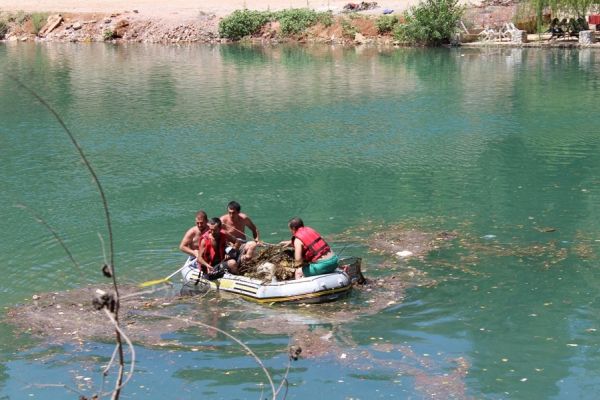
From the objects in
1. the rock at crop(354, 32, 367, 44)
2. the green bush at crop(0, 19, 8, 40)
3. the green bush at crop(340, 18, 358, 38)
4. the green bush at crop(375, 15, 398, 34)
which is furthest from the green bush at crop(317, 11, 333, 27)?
the green bush at crop(0, 19, 8, 40)

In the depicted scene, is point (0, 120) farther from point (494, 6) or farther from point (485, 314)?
point (494, 6)

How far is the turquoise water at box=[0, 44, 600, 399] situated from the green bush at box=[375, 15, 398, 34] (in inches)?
571

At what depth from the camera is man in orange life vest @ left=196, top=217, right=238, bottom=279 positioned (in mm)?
15680

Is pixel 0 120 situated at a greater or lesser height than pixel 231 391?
greater

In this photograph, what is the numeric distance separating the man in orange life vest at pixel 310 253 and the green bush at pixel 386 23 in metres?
48.2

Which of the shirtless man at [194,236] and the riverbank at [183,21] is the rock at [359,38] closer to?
the riverbank at [183,21]

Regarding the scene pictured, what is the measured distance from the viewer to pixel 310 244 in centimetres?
1485

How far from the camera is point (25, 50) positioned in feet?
205

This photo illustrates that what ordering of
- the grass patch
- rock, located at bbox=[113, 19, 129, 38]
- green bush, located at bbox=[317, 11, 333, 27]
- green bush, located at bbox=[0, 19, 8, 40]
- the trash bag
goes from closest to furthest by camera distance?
the trash bag → green bush, located at bbox=[317, 11, 333, 27] → the grass patch → rock, located at bbox=[113, 19, 129, 38] → green bush, located at bbox=[0, 19, 8, 40]

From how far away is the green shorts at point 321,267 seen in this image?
1485 centimetres

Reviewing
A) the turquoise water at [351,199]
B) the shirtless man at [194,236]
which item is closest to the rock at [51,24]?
the turquoise water at [351,199]

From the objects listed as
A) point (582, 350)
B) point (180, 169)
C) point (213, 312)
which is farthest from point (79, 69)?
point (582, 350)

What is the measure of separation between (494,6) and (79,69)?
30.0 meters

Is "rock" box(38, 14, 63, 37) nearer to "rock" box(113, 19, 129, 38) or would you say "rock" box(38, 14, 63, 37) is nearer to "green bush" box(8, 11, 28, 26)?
"green bush" box(8, 11, 28, 26)
